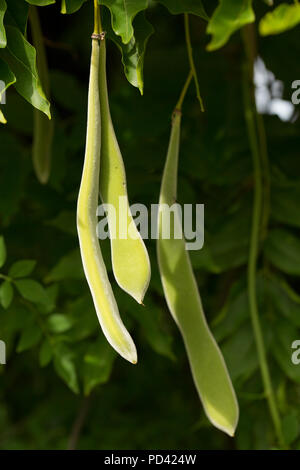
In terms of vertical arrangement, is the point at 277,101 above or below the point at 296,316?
above

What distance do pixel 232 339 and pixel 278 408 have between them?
0.54 ft

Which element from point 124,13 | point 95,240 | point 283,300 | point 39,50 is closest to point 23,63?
point 124,13

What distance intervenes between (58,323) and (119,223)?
46 centimetres

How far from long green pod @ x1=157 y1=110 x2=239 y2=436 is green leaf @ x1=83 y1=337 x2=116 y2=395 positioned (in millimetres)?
381

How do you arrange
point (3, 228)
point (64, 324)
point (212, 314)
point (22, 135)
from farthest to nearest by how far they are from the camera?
point (212, 314) → point (22, 135) → point (3, 228) → point (64, 324)

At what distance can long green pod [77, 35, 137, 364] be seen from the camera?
2.76ft

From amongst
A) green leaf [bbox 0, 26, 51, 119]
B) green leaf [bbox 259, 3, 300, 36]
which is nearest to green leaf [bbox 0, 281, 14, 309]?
green leaf [bbox 0, 26, 51, 119]

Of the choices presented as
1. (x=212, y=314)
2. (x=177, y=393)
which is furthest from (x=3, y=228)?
(x=177, y=393)

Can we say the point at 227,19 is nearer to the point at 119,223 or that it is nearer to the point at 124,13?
the point at 124,13

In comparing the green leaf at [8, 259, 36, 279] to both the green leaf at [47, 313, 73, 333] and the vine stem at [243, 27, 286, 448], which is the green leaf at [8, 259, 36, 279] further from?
the vine stem at [243, 27, 286, 448]

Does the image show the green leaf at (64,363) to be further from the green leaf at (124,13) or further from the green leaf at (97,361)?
the green leaf at (124,13)

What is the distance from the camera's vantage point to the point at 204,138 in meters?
1.57

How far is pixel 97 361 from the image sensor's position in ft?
4.42
